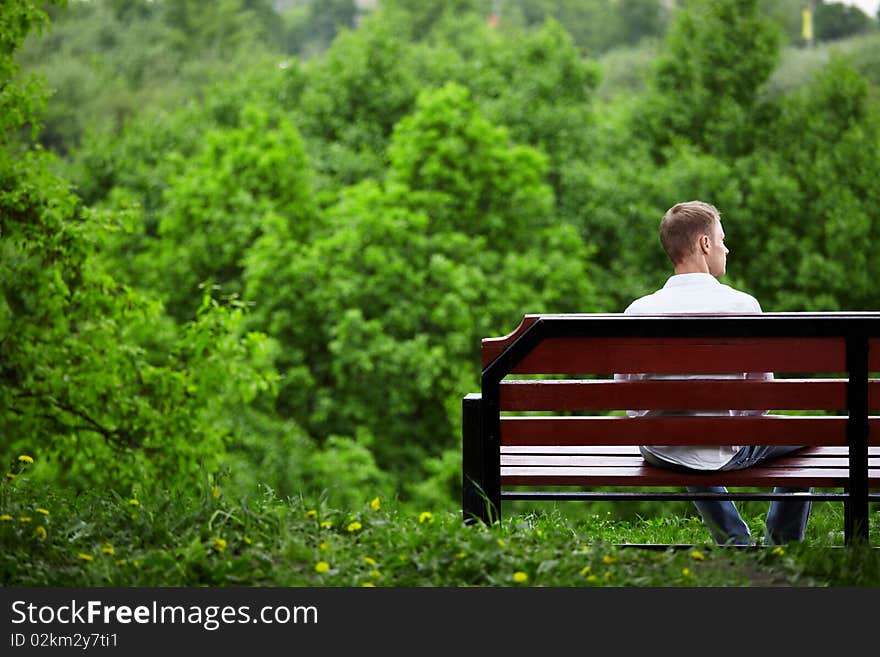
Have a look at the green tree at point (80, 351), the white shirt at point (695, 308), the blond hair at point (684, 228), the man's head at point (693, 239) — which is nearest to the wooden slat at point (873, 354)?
→ the white shirt at point (695, 308)

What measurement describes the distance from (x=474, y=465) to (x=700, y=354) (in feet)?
2.77

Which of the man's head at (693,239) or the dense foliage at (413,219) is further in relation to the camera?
the dense foliage at (413,219)

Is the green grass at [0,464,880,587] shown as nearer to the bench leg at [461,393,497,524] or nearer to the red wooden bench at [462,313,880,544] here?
the bench leg at [461,393,497,524]

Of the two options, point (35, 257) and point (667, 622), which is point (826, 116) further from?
point (667, 622)

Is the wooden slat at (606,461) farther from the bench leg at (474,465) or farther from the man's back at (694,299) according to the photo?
the man's back at (694,299)

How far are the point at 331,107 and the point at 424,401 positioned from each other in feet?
27.2

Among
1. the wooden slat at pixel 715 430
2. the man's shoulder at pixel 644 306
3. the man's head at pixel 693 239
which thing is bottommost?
the wooden slat at pixel 715 430

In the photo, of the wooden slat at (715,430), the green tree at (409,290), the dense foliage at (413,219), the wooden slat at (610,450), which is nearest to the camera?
the wooden slat at (715,430)

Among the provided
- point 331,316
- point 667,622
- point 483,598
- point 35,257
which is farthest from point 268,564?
point 331,316

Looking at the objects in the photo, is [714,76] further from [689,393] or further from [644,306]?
[689,393]

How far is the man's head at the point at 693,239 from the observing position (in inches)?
186

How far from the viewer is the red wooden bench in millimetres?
4145

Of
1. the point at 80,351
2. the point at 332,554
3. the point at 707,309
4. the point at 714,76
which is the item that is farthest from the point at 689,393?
the point at 714,76

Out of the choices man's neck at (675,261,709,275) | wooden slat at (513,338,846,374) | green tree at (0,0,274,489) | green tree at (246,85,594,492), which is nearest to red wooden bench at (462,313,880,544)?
wooden slat at (513,338,846,374)
